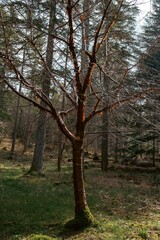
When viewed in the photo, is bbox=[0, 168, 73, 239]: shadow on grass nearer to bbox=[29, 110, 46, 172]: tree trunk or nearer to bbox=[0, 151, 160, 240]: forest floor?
bbox=[0, 151, 160, 240]: forest floor

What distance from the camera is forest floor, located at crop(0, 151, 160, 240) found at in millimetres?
6344

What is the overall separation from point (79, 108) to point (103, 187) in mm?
7434

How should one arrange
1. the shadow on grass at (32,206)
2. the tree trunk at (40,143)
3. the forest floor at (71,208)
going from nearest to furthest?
1. the forest floor at (71,208)
2. the shadow on grass at (32,206)
3. the tree trunk at (40,143)

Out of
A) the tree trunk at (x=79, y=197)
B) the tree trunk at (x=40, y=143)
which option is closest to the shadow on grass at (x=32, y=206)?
the tree trunk at (x=79, y=197)

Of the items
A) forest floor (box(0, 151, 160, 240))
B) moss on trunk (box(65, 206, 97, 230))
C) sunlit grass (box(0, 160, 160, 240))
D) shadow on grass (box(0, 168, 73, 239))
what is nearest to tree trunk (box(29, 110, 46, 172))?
forest floor (box(0, 151, 160, 240))

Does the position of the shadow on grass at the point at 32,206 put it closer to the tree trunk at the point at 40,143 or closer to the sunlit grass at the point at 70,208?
the sunlit grass at the point at 70,208

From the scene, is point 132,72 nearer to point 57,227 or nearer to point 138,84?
point 138,84

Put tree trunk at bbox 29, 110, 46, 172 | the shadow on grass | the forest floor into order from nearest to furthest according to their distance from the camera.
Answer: the forest floor
the shadow on grass
tree trunk at bbox 29, 110, 46, 172

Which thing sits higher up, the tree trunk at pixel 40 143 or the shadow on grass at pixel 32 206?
the tree trunk at pixel 40 143

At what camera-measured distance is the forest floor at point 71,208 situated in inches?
250

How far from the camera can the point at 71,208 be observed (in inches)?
354

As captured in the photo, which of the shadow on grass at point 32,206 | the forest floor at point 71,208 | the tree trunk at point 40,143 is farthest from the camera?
the tree trunk at point 40,143

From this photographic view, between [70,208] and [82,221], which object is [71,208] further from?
[82,221]

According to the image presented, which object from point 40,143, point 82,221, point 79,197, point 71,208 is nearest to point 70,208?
point 71,208
